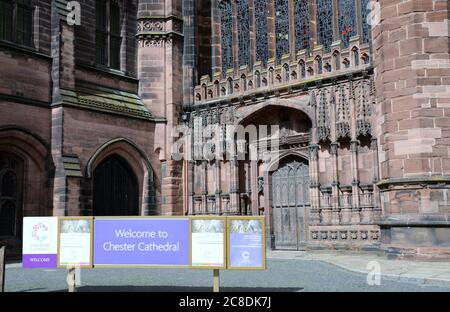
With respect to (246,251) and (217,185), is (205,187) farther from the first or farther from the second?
(246,251)

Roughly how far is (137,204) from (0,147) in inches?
216

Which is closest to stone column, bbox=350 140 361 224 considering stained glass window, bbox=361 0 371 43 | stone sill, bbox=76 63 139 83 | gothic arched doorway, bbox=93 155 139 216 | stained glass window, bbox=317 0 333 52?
stained glass window, bbox=361 0 371 43

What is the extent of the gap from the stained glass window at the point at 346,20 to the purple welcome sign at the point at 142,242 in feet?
41.3

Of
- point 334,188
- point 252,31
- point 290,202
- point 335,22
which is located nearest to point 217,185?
point 290,202

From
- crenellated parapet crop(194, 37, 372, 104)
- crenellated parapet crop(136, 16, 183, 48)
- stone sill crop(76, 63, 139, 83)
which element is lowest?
crenellated parapet crop(194, 37, 372, 104)

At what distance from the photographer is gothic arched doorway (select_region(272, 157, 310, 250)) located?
18.8 m

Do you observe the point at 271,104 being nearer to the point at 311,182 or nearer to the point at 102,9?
the point at 311,182

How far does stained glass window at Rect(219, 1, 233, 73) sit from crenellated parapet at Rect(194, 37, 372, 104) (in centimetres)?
53

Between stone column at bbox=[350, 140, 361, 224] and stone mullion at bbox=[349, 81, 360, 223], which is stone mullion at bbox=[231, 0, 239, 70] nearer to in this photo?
stone mullion at bbox=[349, 81, 360, 223]

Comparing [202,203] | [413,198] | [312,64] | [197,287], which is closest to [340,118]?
[312,64]

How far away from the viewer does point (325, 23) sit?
1948cm

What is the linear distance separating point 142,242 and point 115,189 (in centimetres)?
1185

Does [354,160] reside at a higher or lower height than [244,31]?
lower

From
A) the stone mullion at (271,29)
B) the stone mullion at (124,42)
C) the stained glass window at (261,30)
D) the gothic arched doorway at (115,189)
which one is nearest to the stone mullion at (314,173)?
the stone mullion at (271,29)
